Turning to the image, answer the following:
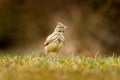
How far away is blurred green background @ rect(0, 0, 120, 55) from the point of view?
60.7 ft

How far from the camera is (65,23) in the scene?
62.8ft

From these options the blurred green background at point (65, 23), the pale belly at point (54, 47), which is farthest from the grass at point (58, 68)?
the blurred green background at point (65, 23)

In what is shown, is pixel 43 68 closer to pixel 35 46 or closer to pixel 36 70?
pixel 36 70

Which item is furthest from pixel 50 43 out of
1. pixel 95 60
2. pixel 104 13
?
pixel 104 13

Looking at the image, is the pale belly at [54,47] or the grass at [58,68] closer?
the grass at [58,68]

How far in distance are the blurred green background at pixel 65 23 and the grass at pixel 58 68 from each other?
599 cm

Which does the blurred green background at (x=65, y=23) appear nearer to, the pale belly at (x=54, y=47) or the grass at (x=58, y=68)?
the pale belly at (x=54, y=47)

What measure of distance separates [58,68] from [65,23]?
332 inches

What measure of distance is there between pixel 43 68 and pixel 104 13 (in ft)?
26.3

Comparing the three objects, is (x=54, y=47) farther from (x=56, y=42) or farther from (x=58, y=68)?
(x=58, y=68)

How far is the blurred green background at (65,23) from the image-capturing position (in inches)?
728

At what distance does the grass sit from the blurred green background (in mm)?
5991

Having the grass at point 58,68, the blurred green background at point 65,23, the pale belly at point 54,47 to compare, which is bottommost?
the grass at point 58,68

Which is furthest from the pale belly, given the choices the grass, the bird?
the grass
